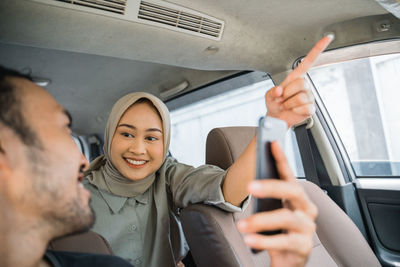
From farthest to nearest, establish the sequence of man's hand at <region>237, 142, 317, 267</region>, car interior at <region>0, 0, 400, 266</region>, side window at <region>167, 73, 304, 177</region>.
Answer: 1. side window at <region>167, 73, 304, 177</region>
2. car interior at <region>0, 0, 400, 266</region>
3. man's hand at <region>237, 142, 317, 267</region>


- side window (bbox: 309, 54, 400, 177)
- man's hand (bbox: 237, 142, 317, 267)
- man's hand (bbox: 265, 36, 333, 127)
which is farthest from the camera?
side window (bbox: 309, 54, 400, 177)

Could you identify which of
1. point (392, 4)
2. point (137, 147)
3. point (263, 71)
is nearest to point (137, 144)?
point (137, 147)

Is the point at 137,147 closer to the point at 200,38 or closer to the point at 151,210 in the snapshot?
the point at 151,210

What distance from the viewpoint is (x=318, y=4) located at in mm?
1605

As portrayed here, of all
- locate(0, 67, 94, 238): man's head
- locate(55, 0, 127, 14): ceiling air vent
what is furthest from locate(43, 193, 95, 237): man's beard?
locate(55, 0, 127, 14): ceiling air vent

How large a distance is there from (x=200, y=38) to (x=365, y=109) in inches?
52.7

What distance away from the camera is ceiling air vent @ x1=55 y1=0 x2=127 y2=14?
1.37 meters

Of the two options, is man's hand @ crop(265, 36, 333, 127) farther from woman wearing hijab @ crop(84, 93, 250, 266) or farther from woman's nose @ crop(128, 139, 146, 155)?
woman's nose @ crop(128, 139, 146, 155)

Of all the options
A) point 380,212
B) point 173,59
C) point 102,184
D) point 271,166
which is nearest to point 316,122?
point 380,212

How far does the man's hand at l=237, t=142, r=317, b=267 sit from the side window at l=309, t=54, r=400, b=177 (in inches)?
66.4

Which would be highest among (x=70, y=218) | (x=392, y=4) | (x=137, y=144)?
(x=392, y=4)

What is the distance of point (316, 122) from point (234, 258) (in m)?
1.18

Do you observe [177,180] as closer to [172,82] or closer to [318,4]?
[318,4]

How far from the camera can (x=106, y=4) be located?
142 centimetres
